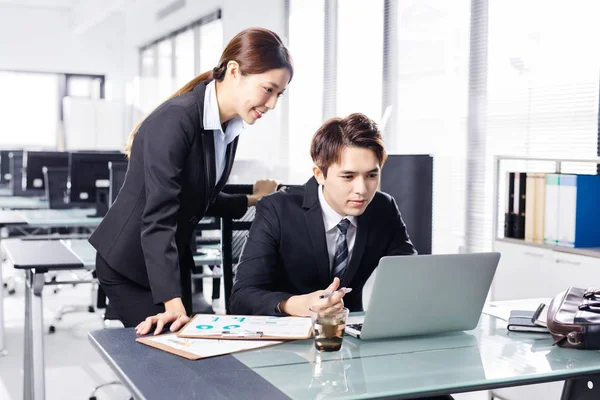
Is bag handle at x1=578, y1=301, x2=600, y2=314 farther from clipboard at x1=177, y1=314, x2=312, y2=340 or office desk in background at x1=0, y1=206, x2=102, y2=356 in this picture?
office desk in background at x1=0, y1=206, x2=102, y2=356

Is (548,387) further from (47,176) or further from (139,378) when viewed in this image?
(47,176)

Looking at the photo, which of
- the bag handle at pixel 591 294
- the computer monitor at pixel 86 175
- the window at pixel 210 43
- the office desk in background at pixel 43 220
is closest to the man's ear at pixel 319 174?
the bag handle at pixel 591 294

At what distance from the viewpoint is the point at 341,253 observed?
6.51 ft

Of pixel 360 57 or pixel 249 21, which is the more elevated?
pixel 249 21

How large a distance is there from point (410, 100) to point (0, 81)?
8.00m

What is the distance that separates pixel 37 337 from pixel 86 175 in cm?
252

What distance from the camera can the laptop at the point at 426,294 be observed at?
4.75 feet

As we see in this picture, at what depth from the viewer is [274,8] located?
6000mm

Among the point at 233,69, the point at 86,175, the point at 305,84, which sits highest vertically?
the point at 305,84

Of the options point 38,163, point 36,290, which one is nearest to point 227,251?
point 36,290

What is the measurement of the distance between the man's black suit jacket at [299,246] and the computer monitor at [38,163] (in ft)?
13.7

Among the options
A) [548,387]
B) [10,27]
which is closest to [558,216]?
[548,387]

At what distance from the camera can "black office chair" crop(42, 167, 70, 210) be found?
5504 mm

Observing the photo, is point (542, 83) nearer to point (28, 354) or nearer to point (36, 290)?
point (36, 290)
